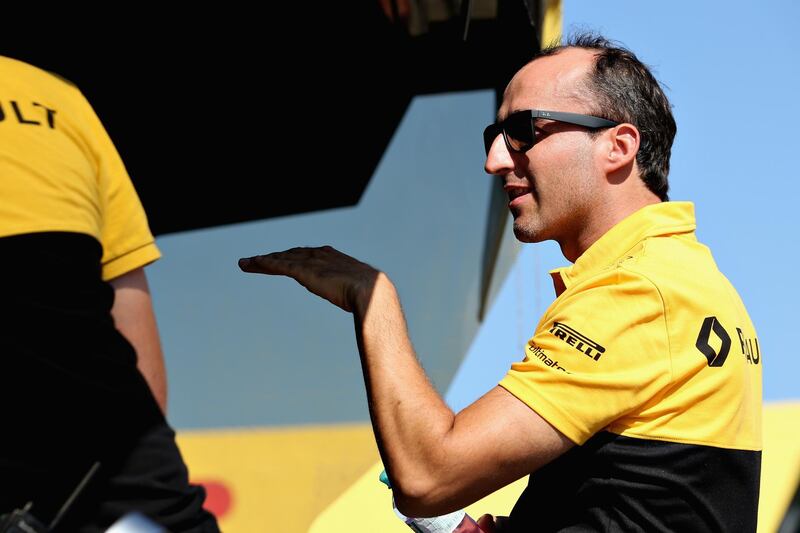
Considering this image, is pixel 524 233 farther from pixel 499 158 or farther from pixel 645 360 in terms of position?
pixel 645 360

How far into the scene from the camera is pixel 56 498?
3.20 ft

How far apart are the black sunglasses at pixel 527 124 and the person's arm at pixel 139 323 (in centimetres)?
79

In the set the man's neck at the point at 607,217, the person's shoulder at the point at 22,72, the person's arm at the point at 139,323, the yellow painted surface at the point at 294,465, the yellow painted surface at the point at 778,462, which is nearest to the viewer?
the person's shoulder at the point at 22,72

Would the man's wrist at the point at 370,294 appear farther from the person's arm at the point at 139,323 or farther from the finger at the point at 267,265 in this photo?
the person's arm at the point at 139,323

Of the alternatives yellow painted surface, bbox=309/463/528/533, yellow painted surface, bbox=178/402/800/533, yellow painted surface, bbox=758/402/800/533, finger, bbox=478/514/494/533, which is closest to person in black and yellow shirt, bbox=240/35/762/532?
finger, bbox=478/514/494/533

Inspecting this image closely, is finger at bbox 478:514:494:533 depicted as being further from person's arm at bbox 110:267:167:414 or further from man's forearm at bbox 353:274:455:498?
person's arm at bbox 110:267:167:414

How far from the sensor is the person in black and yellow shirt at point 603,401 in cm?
117

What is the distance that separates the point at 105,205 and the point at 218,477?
2.23 metres

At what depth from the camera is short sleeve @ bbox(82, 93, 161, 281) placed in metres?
1.18

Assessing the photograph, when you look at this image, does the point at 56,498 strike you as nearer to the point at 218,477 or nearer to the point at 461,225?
the point at 218,477

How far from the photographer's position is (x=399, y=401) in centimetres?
119

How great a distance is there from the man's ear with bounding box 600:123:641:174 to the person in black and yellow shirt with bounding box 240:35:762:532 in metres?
0.13

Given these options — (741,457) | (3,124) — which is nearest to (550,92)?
(741,457)

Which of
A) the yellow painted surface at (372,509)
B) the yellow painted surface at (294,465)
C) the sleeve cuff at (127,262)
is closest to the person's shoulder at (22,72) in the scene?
the sleeve cuff at (127,262)
